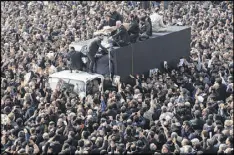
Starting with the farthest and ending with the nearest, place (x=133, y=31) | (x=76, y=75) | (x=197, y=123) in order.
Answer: (x=133, y=31), (x=76, y=75), (x=197, y=123)

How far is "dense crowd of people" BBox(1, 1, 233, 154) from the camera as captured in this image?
1584 cm

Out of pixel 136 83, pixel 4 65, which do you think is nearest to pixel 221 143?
pixel 136 83

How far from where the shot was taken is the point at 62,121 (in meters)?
17.3

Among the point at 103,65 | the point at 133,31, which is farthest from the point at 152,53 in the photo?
the point at 103,65

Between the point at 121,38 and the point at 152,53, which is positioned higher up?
the point at 121,38

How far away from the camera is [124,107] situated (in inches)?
716

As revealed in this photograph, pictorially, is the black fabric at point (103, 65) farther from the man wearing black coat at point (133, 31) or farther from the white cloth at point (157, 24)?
the white cloth at point (157, 24)

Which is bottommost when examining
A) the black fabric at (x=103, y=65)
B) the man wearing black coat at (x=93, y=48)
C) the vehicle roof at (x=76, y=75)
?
the vehicle roof at (x=76, y=75)

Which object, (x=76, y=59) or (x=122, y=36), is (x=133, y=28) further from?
(x=76, y=59)

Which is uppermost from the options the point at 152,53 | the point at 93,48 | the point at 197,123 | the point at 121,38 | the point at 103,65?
the point at 121,38

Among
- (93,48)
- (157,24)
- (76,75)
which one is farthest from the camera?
(157,24)

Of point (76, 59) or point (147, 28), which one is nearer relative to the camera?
point (76, 59)

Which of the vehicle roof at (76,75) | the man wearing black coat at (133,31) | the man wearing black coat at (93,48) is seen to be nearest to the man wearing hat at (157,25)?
the man wearing black coat at (133,31)

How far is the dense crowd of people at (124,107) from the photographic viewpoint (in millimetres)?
15844
